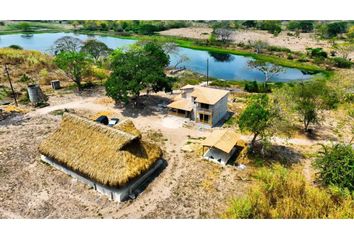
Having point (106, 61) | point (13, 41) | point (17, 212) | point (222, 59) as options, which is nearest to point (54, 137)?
point (17, 212)

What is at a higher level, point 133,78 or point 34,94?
point 133,78

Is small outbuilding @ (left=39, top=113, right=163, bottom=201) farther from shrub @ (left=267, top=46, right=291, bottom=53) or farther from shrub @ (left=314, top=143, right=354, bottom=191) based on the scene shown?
shrub @ (left=267, top=46, right=291, bottom=53)

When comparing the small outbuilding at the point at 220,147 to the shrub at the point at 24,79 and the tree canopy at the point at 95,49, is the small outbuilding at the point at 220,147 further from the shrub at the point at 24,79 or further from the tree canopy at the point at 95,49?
the tree canopy at the point at 95,49

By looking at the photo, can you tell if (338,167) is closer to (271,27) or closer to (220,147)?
(220,147)

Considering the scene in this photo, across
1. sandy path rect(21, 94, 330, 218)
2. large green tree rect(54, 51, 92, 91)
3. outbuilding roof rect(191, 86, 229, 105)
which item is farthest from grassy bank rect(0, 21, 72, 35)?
outbuilding roof rect(191, 86, 229, 105)

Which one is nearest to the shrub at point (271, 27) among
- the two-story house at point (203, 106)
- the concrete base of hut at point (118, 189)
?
the two-story house at point (203, 106)

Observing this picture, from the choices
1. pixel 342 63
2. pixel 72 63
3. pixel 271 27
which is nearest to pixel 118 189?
pixel 72 63

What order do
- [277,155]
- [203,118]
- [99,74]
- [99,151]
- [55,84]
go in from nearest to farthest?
[99,151], [277,155], [203,118], [55,84], [99,74]
